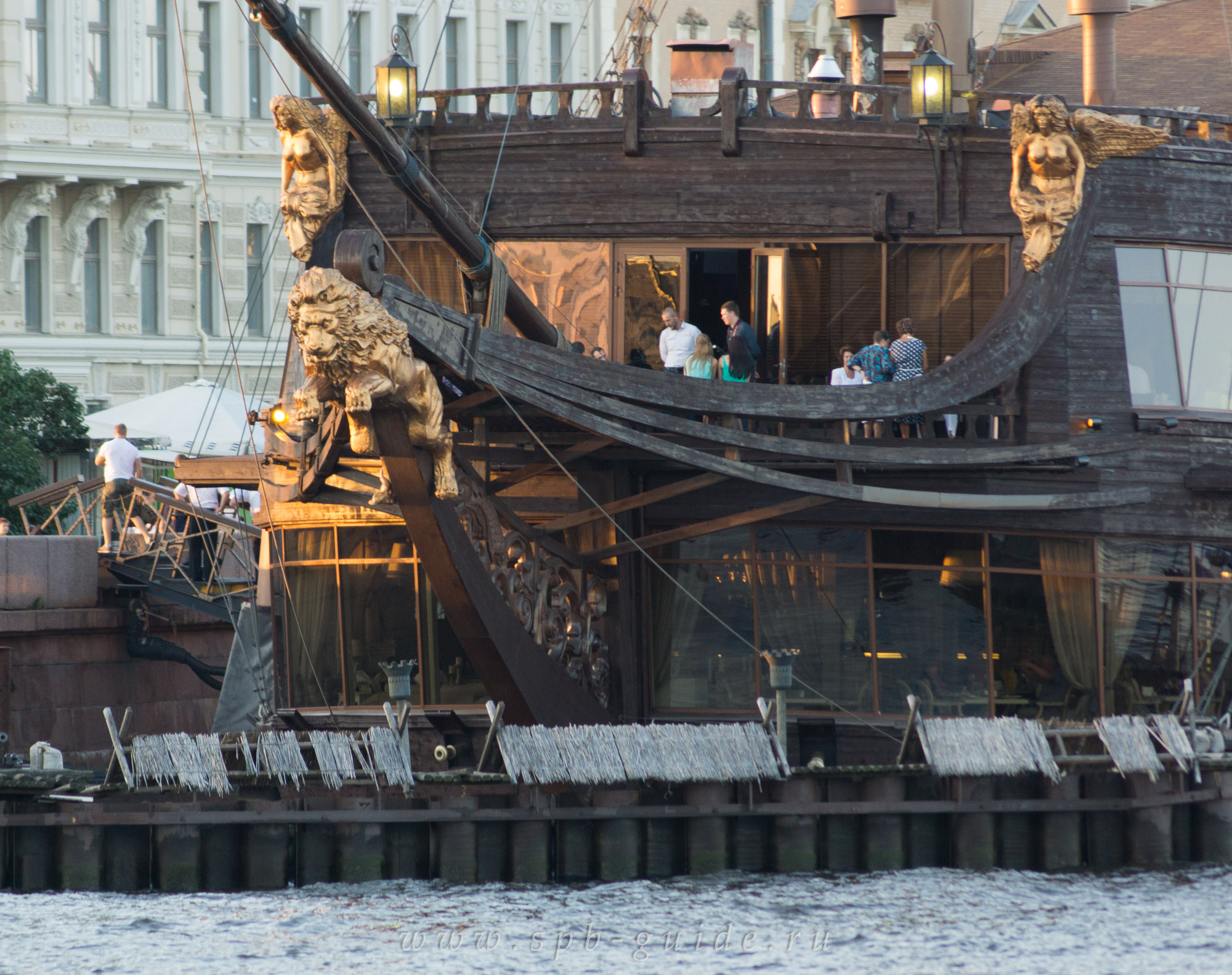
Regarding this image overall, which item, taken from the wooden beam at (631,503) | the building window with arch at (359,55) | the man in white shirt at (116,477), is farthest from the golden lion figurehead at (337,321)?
the building window with arch at (359,55)

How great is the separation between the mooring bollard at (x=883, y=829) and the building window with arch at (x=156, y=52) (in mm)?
25942

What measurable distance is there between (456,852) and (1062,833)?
5.22 m

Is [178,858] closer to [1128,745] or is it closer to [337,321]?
[337,321]

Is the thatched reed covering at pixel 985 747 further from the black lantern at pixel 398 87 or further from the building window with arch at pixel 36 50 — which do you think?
the building window with arch at pixel 36 50

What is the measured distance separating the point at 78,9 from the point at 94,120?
195 cm

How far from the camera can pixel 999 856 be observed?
2123cm

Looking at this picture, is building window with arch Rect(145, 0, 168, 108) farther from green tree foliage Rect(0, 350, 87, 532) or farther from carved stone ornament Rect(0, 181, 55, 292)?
green tree foliage Rect(0, 350, 87, 532)

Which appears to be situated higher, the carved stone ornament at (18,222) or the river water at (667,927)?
the carved stone ornament at (18,222)

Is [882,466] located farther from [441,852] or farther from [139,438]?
[139,438]

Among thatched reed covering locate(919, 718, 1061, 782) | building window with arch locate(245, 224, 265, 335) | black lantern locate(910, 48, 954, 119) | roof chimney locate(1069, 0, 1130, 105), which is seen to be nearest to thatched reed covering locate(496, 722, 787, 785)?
thatched reed covering locate(919, 718, 1061, 782)

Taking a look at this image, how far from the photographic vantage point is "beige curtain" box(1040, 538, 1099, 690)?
22547 mm

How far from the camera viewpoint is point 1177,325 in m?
23.2

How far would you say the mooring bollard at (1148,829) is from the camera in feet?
69.9

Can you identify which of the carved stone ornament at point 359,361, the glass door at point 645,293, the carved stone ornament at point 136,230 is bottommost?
the carved stone ornament at point 359,361
